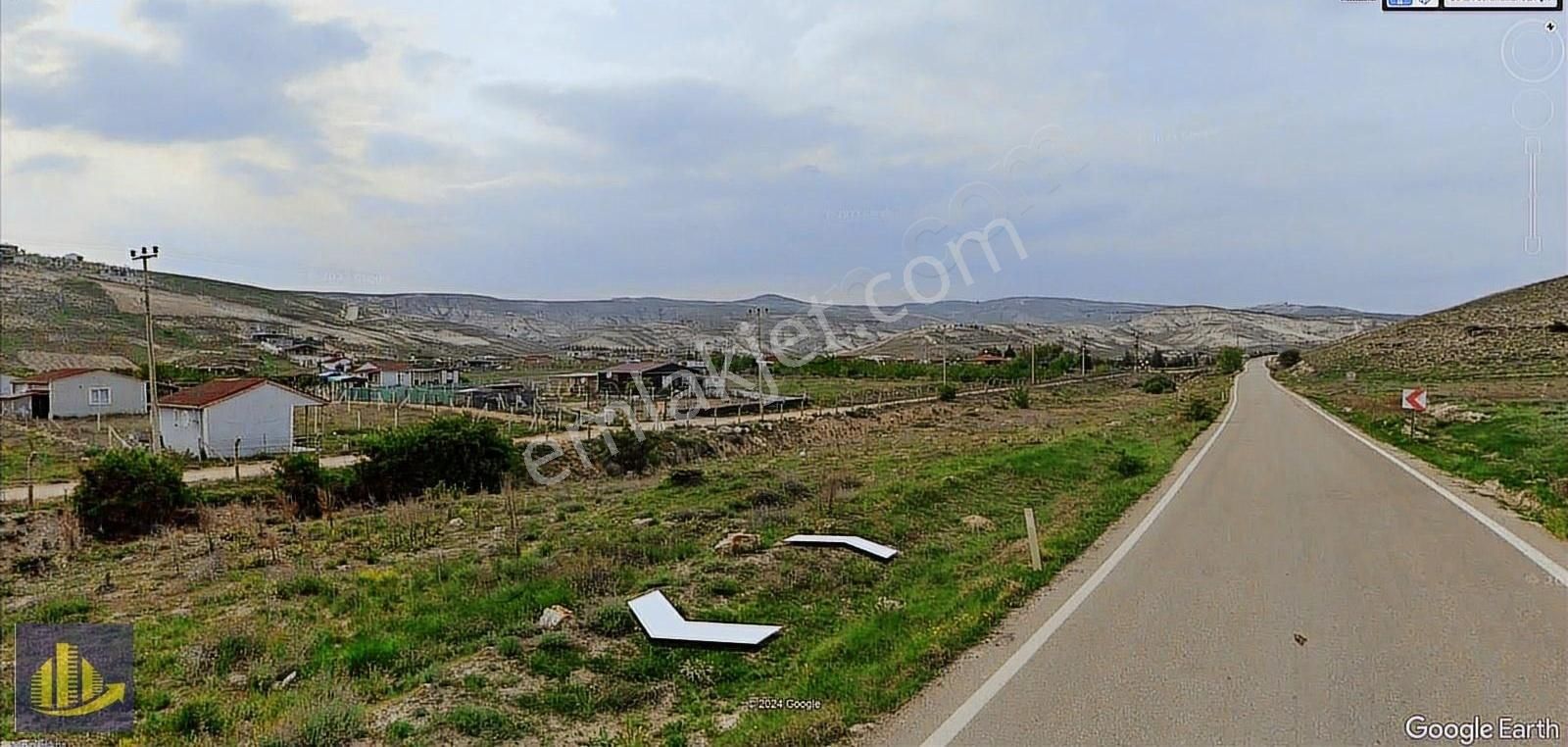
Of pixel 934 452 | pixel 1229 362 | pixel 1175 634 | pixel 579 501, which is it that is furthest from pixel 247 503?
pixel 1229 362

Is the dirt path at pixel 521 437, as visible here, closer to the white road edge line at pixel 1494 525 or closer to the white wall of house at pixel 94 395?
the white wall of house at pixel 94 395

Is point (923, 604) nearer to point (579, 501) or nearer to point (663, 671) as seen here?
point (663, 671)

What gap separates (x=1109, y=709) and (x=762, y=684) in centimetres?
248

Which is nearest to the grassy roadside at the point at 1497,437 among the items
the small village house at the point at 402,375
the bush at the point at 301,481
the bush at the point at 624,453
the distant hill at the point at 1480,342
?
the bush at the point at 624,453

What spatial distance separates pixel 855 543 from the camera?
1264 cm

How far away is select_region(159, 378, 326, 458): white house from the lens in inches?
1572

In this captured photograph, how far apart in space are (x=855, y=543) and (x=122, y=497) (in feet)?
60.9

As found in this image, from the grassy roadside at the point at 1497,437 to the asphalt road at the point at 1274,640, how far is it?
2231 millimetres

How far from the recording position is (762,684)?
7281 mm

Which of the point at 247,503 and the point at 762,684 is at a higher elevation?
the point at 762,684

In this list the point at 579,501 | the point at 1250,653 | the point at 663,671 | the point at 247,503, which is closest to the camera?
the point at 1250,653

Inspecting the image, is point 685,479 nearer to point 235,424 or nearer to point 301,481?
point 301,481

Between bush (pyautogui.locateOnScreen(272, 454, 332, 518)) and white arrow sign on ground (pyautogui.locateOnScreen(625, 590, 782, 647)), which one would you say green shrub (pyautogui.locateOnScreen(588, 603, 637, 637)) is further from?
bush (pyautogui.locateOnScreen(272, 454, 332, 518))

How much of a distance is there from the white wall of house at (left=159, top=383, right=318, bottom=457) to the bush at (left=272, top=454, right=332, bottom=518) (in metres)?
15.6
